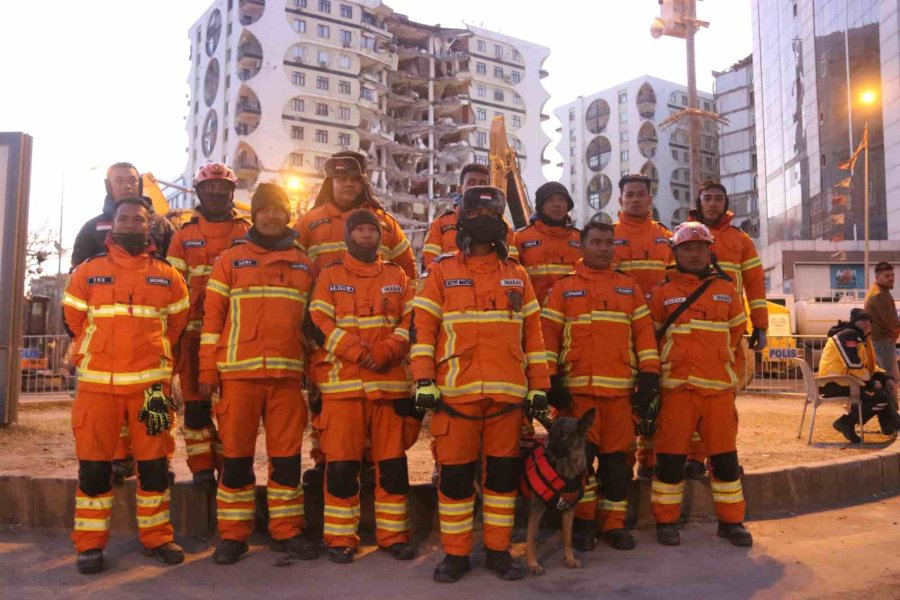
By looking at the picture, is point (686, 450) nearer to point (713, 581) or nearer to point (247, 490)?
point (713, 581)

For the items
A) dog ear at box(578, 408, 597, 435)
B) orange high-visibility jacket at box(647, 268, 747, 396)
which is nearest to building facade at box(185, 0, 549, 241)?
orange high-visibility jacket at box(647, 268, 747, 396)

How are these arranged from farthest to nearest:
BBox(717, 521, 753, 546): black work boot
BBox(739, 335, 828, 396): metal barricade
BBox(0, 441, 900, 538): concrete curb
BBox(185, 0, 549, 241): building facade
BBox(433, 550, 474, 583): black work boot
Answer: BBox(185, 0, 549, 241): building facade → BBox(739, 335, 828, 396): metal barricade → BBox(0, 441, 900, 538): concrete curb → BBox(717, 521, 753, 546): black work boot → BBox(433, 550, 474, 583): black work boot

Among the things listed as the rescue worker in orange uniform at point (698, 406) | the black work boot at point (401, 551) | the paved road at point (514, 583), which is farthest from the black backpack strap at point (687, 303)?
the black work boot at point (401, 551)

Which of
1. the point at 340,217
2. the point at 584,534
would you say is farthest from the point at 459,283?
the point at 584,534

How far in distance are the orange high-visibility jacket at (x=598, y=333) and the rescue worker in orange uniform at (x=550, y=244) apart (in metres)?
0.55

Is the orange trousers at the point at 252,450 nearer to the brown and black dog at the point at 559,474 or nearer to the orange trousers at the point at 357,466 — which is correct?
the orange trousers at the point at 357,466

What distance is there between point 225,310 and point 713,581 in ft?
11.7

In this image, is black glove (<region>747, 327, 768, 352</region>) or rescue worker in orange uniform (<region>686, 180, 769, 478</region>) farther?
rescue worker in orange uniform (<region>686, 180, 769, 478</region>)

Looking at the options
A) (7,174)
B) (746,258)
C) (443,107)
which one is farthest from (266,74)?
(746,258)

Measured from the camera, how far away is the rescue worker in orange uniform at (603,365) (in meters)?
5.24

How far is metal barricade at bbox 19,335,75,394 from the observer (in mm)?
17169

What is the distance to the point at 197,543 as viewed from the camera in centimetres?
541

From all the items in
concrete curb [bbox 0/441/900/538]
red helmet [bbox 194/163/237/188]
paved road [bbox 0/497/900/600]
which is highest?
red helmet [bbox 194/163/237/188]

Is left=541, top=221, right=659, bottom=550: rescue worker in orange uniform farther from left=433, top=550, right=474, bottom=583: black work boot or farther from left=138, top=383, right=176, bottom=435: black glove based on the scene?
left=138, top=383, right=176, bottom=435: black glove
